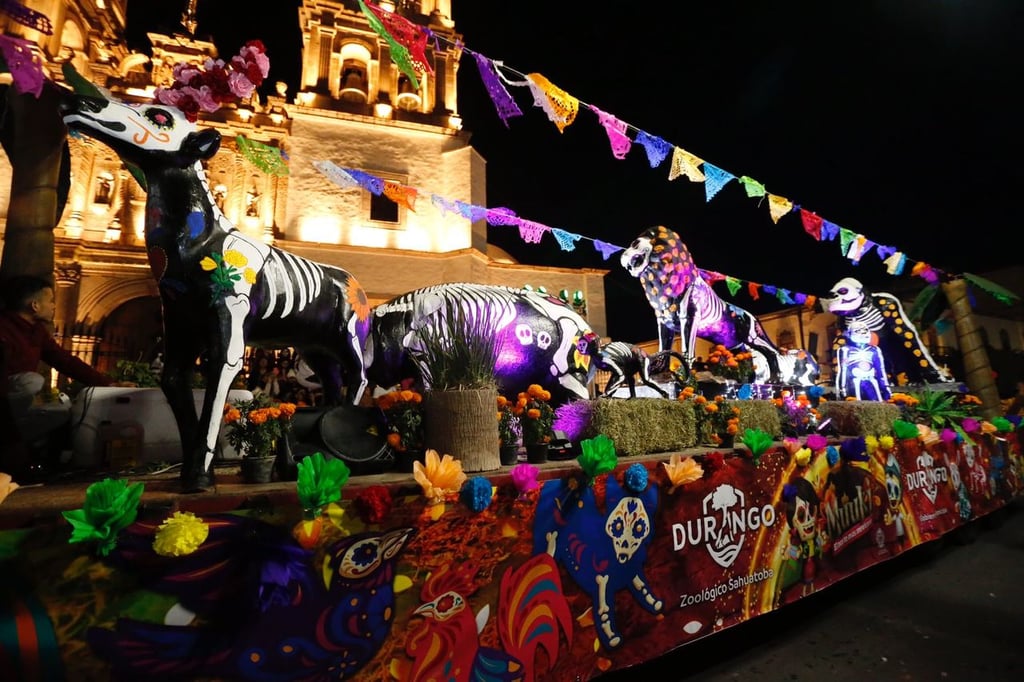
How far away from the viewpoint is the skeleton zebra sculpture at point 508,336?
4.46 meters

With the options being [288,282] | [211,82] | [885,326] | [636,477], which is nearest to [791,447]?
[636,477]

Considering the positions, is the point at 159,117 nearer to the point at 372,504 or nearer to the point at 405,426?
the point at 405,426

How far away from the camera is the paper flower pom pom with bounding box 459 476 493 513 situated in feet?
7.26

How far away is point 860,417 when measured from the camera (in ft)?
18.9

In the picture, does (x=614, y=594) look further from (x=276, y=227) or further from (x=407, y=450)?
(x=276, y=227)

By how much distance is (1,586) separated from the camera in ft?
4.56

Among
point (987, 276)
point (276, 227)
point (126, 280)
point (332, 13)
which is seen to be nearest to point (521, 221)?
point (276, 227)

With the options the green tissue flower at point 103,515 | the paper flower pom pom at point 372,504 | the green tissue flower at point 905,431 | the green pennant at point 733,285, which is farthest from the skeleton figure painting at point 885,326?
the green tissue flower at point 103,515

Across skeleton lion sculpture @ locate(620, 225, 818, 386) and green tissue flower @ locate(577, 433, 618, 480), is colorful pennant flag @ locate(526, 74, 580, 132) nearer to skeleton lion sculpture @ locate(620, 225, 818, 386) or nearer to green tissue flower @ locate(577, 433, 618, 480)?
skeleton lion sculpture @ locate(620, 225, 818, 386)

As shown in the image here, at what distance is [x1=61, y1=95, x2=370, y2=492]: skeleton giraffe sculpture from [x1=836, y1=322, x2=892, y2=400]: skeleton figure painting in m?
10.6

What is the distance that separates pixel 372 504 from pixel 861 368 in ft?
35.0

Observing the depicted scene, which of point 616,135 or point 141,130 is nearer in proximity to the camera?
point 141,130

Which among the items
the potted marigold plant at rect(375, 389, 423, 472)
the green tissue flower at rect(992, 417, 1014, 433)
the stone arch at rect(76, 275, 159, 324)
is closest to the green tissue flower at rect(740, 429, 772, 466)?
the potted marigold plant at rect(375, 389, 423, 472)

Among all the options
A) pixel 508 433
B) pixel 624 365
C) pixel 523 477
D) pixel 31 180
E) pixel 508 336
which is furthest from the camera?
pixel 624 365
